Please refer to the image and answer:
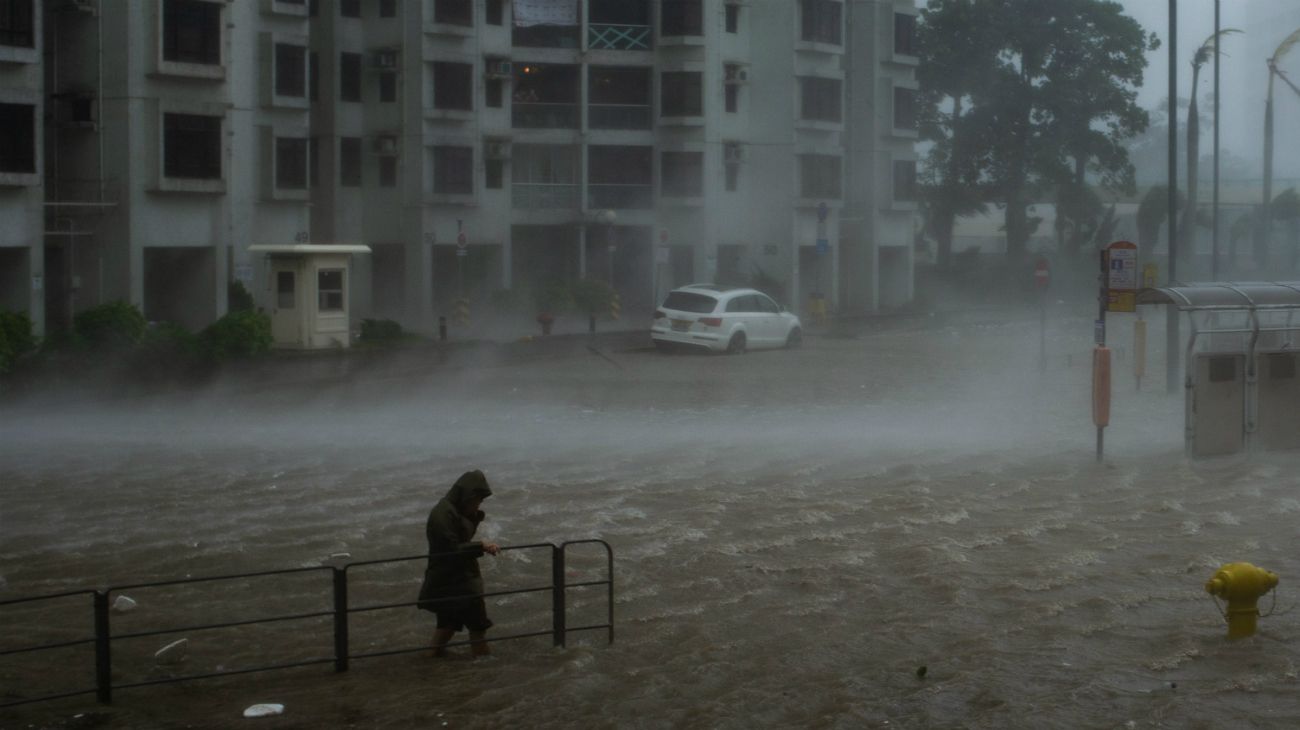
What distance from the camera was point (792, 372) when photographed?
115 feet

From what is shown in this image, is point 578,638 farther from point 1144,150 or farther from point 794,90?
point 1144,150

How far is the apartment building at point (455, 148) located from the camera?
37.0 meters

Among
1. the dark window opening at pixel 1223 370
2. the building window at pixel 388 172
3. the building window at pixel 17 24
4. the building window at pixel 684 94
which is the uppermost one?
the building window at pixel 684 94

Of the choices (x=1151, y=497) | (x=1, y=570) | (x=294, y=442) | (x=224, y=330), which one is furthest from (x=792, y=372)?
(x=1, y=570)

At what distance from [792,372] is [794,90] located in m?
25.6

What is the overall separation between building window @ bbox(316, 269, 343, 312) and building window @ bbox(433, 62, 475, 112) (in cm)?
1474

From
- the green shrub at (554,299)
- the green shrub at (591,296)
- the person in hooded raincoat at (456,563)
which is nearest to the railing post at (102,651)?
the person in hooded raincoat at (456,563)

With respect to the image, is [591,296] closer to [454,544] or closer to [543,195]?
[543,195]

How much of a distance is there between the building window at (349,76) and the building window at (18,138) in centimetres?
1807

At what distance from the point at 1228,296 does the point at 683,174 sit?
38.5 metres

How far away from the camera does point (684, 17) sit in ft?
186

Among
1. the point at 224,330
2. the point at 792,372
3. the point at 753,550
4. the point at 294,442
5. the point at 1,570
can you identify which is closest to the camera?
the point at 1,570

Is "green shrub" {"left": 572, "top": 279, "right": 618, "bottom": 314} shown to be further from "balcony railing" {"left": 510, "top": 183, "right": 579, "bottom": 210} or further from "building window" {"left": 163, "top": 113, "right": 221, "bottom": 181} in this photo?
"building window" {"left": 163, "top": 113, "right": 221, "bottom": 181}

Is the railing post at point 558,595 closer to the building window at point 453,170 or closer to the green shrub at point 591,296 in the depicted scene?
the green shrub at point 591,296
